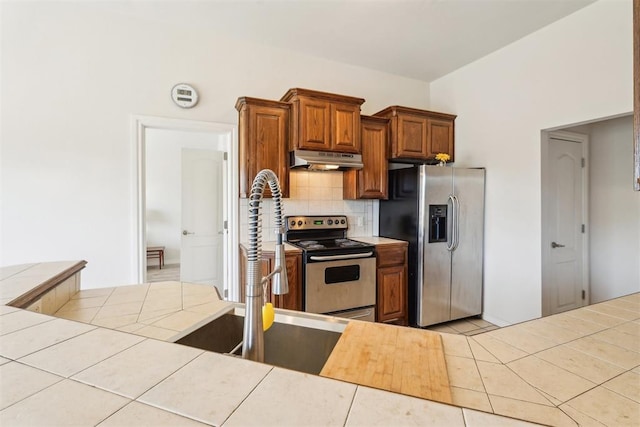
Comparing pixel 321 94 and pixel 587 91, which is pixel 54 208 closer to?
pixel 321 94

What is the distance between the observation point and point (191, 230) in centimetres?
361

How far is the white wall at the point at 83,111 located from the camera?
93.0 inches

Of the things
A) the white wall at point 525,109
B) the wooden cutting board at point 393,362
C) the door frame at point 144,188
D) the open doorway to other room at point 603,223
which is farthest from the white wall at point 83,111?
the open doorway to other room at point 603,223

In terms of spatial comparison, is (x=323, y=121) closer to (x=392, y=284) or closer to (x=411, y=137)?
(x=411, y=137)

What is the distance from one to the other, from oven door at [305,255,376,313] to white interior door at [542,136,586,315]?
1.81 metres

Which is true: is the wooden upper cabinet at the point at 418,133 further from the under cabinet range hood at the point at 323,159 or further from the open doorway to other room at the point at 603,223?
the open doorway to other room at the point at 603,223

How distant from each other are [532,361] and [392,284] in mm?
2303

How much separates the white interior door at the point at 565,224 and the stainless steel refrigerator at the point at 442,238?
2.13 ft

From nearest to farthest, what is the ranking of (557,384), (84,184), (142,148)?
(557,384) < (84,184) < (142,148)

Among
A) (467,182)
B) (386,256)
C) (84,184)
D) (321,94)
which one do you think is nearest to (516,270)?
(467,182)

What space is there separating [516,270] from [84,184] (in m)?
4.22

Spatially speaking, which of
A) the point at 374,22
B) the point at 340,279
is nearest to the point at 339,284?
the point at 340,279

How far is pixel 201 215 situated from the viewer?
3.64 meters

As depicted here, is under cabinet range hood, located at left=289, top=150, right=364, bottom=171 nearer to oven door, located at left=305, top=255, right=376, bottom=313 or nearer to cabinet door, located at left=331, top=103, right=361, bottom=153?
cabinet door, located at left=331, top=103, right=361, bottom=153
